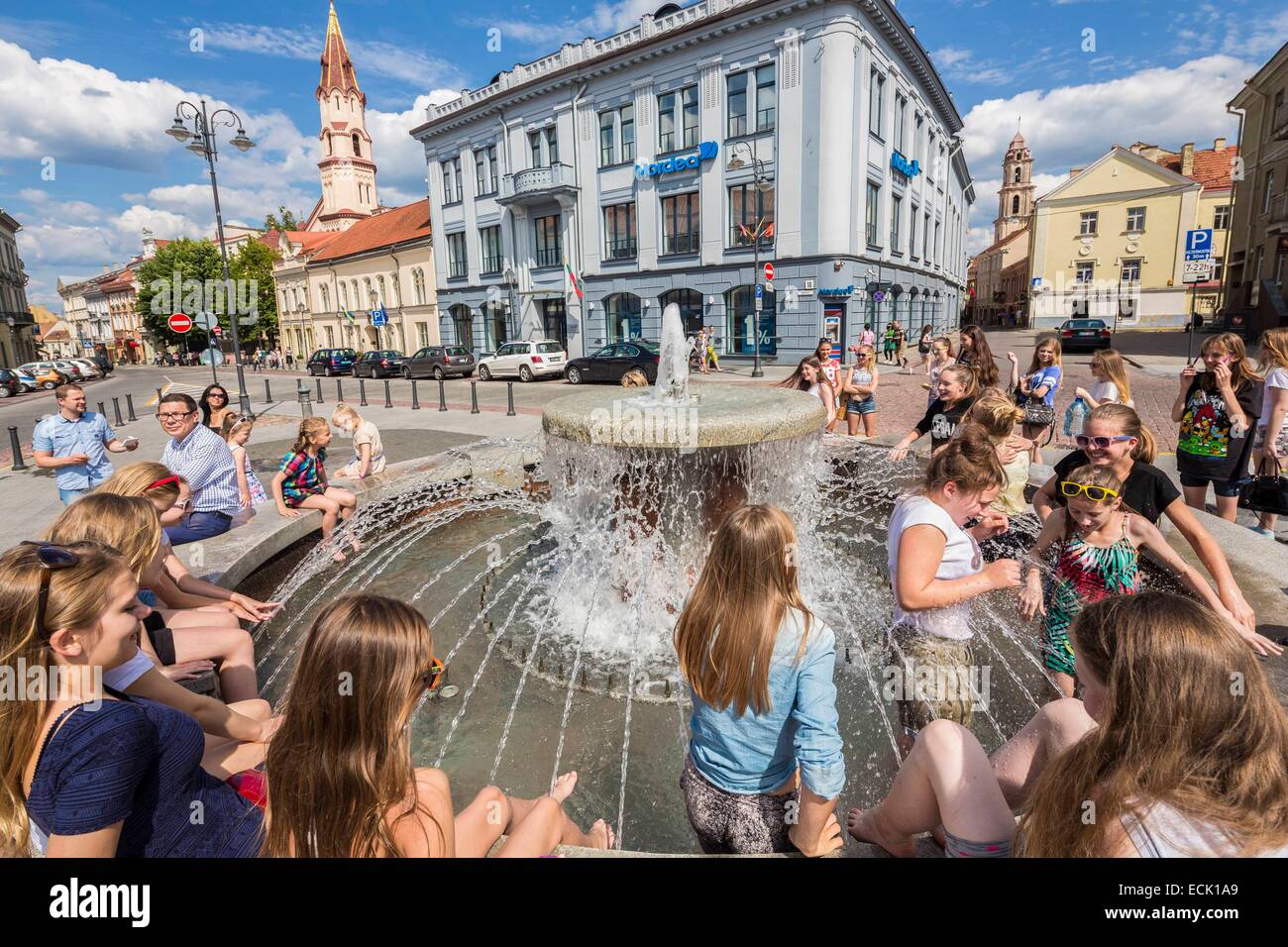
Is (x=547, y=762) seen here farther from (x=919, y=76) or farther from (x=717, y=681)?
(x=919, y=76)

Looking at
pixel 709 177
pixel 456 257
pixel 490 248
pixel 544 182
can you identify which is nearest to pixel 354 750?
pixel 709 177

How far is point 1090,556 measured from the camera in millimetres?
2963

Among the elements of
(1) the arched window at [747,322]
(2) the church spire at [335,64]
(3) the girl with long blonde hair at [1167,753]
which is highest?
(2) the church spire at [335,64]

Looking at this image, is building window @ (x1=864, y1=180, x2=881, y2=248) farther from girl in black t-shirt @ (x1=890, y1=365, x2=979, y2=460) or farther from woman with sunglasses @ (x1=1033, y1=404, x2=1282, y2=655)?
woman with sunglasses @ (x1=1033, y1=404, x2=1282, y2=655)

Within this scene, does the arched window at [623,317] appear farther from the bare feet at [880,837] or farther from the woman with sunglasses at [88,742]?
the woman with sunglasses at [88,742]

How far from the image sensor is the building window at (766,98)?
997 inches

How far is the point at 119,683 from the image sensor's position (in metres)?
2.12

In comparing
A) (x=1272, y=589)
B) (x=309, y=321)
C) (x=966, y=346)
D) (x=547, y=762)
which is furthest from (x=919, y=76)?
(x=309, y=321)

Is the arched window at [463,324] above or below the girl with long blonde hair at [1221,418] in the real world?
above

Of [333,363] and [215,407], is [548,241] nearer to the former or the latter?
[333,363]

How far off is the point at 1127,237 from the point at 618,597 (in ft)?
189

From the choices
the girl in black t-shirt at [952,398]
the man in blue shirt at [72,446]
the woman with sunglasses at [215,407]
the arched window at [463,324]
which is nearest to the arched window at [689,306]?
the arched window at [463,324]

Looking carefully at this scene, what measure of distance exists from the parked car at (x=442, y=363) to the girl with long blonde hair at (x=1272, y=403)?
27609 mm
